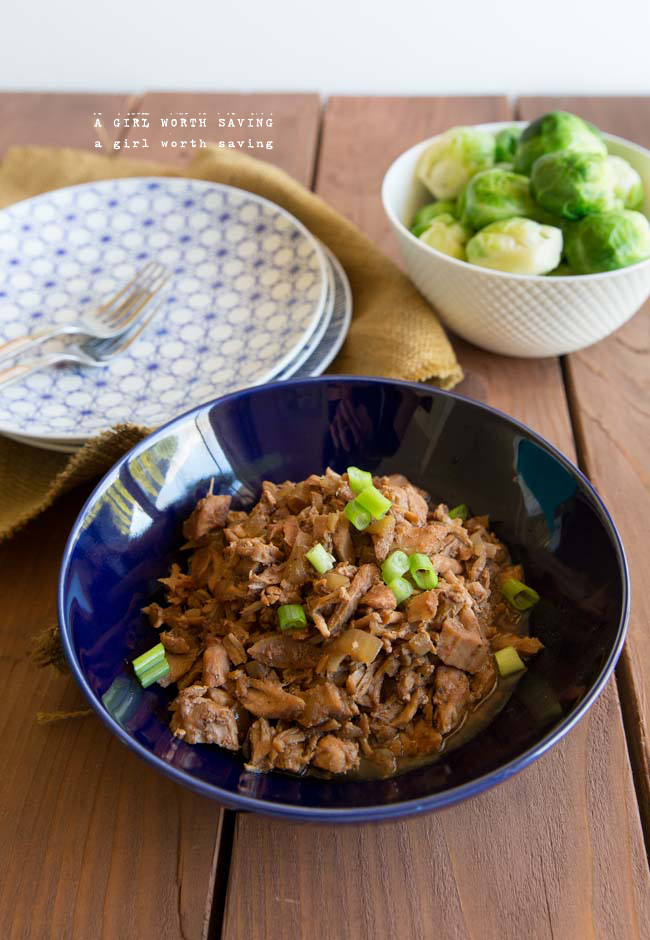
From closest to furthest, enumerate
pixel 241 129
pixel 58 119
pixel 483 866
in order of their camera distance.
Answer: pixel 483 866 < pixel 241 129 < pixel 58 119

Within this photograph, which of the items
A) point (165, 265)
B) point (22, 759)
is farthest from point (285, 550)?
point (165, 265)

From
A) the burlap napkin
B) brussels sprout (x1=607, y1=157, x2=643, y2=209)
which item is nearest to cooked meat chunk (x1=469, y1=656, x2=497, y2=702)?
the burlap napkin

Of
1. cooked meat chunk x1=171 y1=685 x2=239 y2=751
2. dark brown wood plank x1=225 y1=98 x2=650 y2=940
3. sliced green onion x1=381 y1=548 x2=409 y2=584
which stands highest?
sliced green onion x1=381 y1=548 x2=409 y2=584

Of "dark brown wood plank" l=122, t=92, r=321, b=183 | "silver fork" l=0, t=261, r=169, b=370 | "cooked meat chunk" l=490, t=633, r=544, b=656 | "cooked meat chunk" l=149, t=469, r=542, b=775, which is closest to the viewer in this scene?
"cooked meat chunk" l=149, t=469, r=542, b=775

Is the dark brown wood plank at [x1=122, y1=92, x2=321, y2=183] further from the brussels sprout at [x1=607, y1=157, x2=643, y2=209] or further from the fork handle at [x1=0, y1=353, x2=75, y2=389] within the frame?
the fork handle at [x1=0, y1=353, x2=75, y2=389]

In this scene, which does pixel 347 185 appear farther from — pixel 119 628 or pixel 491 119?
pixel 119 628

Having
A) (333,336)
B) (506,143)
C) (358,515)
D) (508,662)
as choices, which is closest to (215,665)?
(358,515)

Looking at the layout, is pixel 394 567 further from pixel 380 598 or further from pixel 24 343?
pixel 24 343

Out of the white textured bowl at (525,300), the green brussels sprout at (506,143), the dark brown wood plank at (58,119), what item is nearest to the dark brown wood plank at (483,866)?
the white textured bowl at (525,300)
